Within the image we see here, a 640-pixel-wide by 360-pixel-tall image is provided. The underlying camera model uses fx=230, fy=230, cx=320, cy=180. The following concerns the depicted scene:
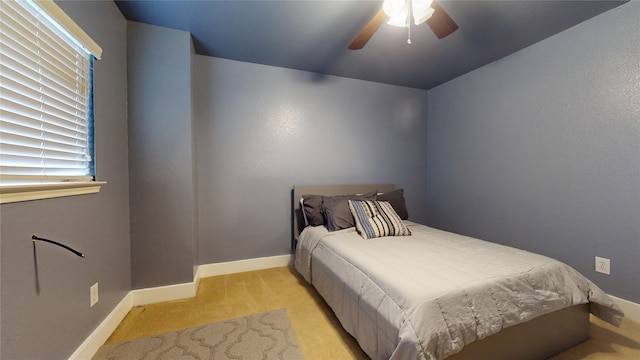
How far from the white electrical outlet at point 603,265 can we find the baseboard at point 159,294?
109 inches

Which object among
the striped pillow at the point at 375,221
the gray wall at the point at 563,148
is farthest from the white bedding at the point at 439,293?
the gray wall at the point at 563,148

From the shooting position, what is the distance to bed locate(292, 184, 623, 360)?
1.03 metres

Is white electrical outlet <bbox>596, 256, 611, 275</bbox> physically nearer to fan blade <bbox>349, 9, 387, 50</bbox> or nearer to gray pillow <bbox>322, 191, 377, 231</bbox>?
gray pillow <bbox>322, 191, 377, 231</bbox>

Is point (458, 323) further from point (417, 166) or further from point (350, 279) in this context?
point (417, 166)

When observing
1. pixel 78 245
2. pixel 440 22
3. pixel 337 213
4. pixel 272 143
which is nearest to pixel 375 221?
pixel 337 213

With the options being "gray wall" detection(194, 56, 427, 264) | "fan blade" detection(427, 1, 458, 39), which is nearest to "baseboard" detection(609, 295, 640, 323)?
"gray wall" detection(194, 56, 427, 264)

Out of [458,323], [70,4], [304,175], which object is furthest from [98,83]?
[458,323]

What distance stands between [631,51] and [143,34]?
3800 mm

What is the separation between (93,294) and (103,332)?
0.28m

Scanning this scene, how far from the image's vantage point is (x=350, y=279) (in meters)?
1.49

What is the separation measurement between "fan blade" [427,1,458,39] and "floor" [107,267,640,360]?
209 centimetres

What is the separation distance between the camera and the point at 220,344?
4.78 feet

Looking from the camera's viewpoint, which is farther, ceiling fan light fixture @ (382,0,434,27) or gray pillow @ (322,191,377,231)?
gray pillow @ (322,191,377,231)

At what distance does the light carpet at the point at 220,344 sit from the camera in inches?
53.8
